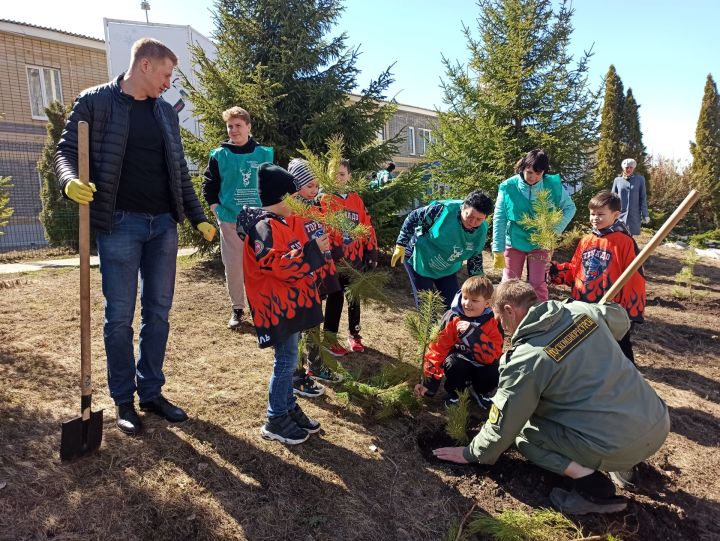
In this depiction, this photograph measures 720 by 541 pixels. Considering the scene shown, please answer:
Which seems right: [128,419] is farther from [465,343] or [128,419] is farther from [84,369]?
[465,343]

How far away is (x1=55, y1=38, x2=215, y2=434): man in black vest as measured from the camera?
261 cm

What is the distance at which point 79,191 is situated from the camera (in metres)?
2.38

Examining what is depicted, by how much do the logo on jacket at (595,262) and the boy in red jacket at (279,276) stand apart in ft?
8.03

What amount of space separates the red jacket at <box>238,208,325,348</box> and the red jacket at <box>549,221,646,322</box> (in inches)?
96.7

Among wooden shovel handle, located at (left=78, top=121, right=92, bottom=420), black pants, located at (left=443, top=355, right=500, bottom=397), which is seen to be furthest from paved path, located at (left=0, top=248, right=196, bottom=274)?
black pants, located at (left=443, top=355, right=500, bottom=397)

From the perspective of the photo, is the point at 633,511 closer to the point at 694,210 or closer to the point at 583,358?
the point at 583,358

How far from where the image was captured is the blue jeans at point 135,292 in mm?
2688

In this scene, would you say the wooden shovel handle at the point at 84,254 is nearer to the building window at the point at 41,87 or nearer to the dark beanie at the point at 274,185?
the dark beanie at the point at 274,185

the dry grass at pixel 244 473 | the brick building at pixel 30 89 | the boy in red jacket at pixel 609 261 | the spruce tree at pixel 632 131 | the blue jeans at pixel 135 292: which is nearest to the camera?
the dry grass at pixel 244 473

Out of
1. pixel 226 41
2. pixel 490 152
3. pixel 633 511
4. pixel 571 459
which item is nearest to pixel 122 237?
pixel 571 459

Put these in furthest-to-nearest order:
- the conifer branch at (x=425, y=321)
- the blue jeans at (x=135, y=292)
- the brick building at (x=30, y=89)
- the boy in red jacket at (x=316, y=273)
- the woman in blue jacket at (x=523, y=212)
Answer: the brick building at (x=30, y=89) → the woman in blue jacket at (x=523, y=212) → the conifer branch at (x=425, y=321) → the boy in red jacket at (x=316, y=273) → the blue jeans at (x=135, y=292)

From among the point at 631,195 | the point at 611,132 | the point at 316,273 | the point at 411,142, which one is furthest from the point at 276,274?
the point at 411,142

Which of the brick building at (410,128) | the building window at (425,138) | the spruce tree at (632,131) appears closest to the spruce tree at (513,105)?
the building window at (425,138)

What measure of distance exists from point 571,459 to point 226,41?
291 inches
